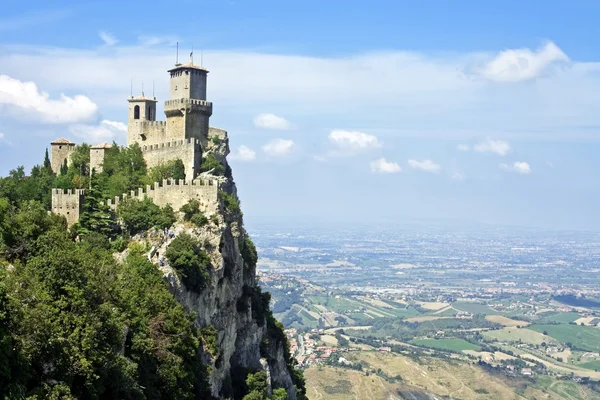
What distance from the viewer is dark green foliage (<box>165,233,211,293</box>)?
41312mm

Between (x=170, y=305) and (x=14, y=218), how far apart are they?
8794mm

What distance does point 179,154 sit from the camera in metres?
51.9

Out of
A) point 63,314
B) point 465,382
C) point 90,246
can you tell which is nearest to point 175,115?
point 90,246

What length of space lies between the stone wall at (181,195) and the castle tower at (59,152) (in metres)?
11.9

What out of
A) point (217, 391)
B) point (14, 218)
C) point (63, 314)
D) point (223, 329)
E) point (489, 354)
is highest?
point (14, 218)

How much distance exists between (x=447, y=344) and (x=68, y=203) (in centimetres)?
14442

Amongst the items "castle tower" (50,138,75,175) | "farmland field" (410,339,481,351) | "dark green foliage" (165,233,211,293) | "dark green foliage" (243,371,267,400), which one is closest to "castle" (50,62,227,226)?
"castle tower" (50,138,75,175)

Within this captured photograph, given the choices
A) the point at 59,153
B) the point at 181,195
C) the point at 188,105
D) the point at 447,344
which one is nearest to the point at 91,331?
the point at 181,195

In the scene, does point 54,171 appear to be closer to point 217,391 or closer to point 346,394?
point 217,391

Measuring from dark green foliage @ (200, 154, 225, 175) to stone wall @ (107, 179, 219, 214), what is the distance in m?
5.29

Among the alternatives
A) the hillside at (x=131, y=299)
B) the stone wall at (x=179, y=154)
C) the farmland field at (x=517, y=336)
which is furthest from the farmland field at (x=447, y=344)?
the stone wall at (x=179, y=154)

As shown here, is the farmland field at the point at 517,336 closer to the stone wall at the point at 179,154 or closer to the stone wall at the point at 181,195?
the stone wall at the point at 179,154

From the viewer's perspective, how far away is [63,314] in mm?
27562

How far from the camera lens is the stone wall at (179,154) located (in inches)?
2029
